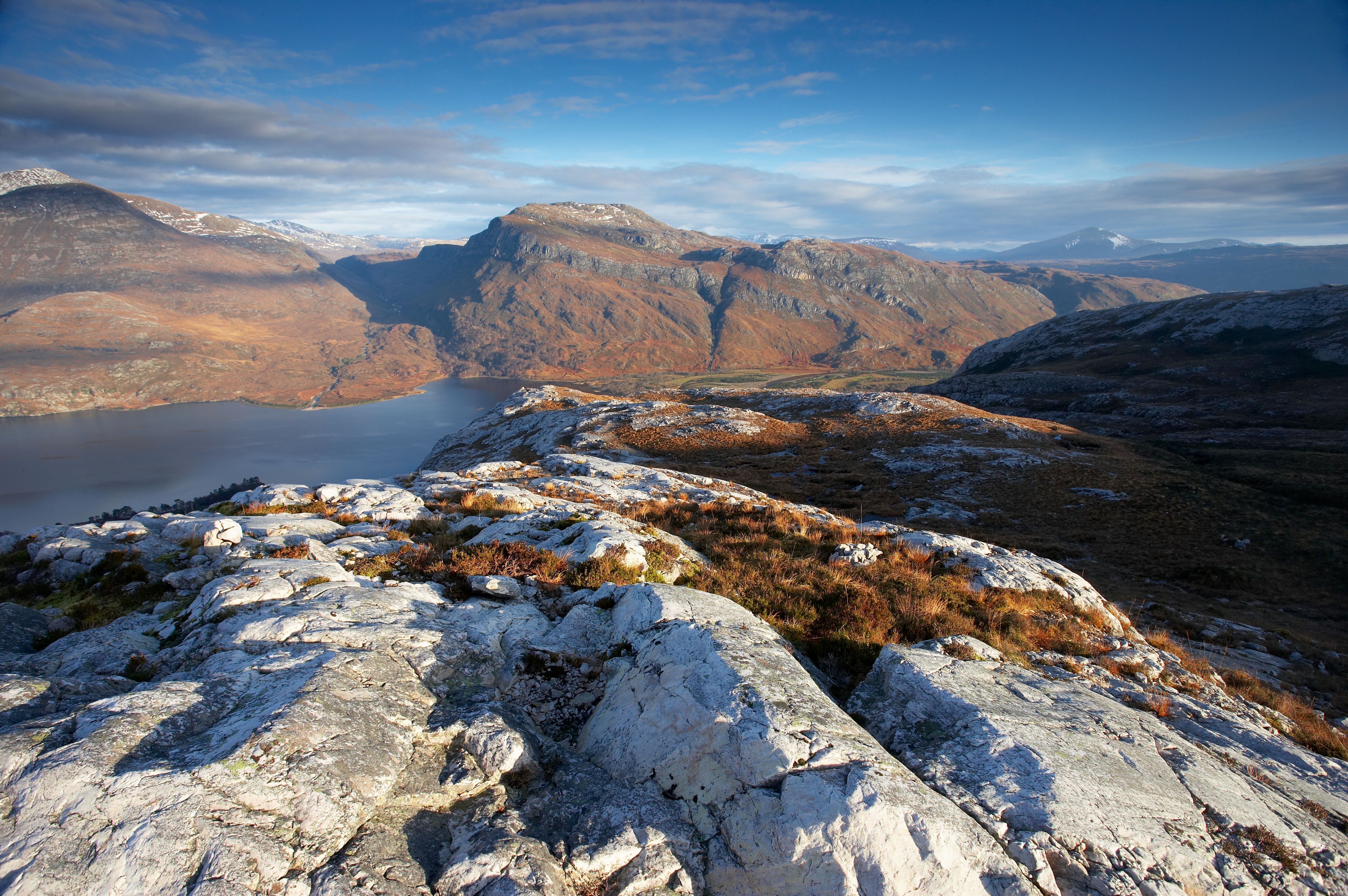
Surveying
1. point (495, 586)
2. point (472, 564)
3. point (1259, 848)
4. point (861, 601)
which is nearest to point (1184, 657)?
point (861, 601)

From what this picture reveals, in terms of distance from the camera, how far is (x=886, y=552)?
1516cm

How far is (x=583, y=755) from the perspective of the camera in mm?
6879

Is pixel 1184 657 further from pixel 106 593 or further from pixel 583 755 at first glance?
pixel 106 593

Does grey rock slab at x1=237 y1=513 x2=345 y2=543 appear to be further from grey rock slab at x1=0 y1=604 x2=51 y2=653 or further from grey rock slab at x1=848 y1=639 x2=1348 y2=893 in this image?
grey rock slab at x1=848 y1=639 x2=1348 y2=893

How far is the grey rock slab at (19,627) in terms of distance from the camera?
834 cm

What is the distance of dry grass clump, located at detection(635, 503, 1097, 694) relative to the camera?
985cm

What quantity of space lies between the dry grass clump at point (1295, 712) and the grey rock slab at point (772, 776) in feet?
31.4

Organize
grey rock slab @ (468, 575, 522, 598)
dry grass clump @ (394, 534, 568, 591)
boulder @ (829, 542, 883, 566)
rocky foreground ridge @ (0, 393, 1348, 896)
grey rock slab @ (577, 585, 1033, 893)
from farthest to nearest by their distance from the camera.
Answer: boulder @ (829, 542, 883, 566) < dry grass clump @ (394, 534, 568, 591) < grey rock slab @ (468, 575, 522, 598) < grey rock slab @ (577, 585, 1033, 893) < rocky foreground ridge @ (0, 393, 1348, 896)

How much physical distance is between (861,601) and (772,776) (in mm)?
6120

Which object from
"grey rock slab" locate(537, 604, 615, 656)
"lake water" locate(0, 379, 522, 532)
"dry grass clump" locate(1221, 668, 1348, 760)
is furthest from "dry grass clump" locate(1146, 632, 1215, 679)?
"lake water" locate(0, 379, 522, 532)

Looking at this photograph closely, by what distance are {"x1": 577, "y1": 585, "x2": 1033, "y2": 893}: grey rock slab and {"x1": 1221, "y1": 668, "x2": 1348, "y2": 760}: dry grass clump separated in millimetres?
9573

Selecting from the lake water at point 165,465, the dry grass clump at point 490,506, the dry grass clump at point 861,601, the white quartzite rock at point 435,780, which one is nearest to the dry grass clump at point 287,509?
the dry grass clump at point 490,506

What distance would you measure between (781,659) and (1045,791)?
326 cm

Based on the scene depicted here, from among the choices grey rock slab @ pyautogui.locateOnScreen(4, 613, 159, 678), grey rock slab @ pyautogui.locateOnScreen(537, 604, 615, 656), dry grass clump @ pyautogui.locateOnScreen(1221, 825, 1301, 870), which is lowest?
dry grass clump @ pyautogui.locateOnScreen(1221, 825, 1301, 870)
